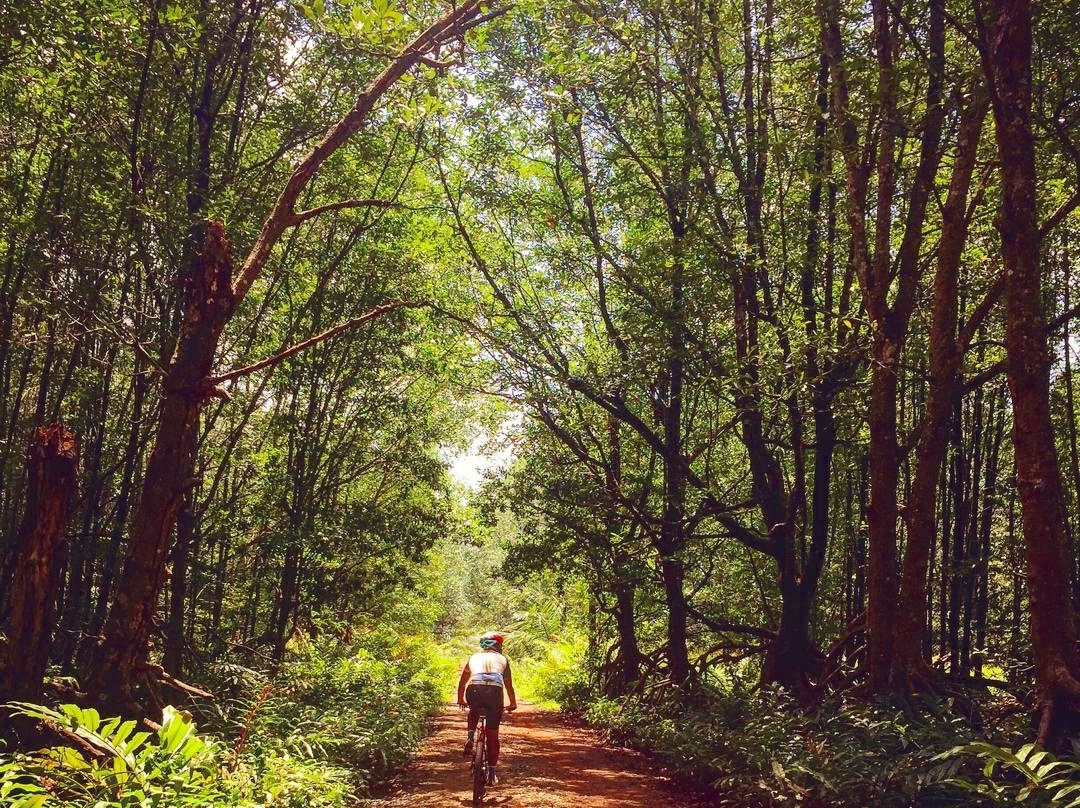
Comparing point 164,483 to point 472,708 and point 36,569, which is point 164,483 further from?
point 472,708

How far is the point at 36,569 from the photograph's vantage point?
17.0 ft

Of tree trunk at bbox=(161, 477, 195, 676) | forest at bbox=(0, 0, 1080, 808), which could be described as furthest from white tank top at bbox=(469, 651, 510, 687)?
tree trunk at bbox=(161, 477, 195, 676)

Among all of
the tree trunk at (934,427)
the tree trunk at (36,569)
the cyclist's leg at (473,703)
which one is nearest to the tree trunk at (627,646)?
the cyclist's leg at (473,703)

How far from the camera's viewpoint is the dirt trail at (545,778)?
7828 millimetres

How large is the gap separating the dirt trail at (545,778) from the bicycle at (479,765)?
0.33ft

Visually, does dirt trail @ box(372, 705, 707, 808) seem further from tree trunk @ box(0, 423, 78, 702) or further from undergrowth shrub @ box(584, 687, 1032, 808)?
tree trunk @ box(0, 423, 78, 702)

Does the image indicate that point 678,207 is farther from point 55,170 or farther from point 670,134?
point 55,170

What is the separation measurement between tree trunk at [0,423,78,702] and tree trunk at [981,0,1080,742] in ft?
21.9

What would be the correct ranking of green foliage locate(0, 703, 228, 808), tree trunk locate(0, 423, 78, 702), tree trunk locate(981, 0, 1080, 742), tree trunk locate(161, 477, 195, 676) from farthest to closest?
tree trunk locate(161, 477, 195, 676) → tree trunk locate(981, 0, 1080, 742) → tree trunk locate(0, 423, 78, 702) → green foliage locate(0, 703, 228, 808)

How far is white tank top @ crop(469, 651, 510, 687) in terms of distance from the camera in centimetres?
790

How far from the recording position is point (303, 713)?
9055mm

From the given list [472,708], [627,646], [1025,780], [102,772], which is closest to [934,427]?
[1025,780]

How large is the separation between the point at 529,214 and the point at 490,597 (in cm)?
4007

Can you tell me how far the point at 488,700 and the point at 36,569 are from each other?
4.31 meters
